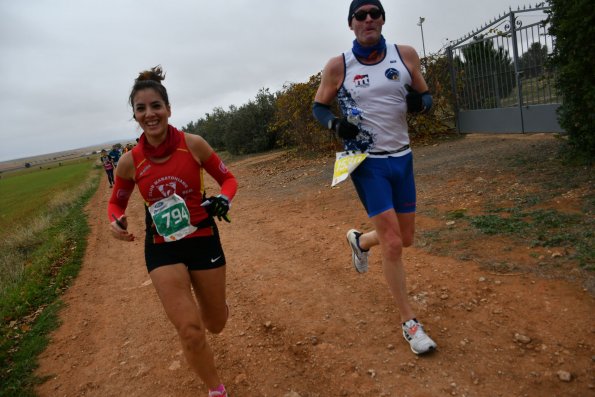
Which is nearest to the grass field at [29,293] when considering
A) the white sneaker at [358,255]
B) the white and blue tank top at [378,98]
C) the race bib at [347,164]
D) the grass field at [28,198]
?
the white sneaker at [358,255]

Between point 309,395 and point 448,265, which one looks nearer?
point 309,395

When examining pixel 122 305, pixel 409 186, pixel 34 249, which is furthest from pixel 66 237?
pixel 409 186

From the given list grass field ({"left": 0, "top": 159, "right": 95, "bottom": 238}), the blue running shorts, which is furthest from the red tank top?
grass field ({"left": 0, "top": 159, "right": 95, "bottom": 238})

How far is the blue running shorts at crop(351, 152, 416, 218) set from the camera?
3.19 m

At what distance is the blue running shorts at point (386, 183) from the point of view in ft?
10.5

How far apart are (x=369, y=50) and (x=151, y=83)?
1556 millimetres

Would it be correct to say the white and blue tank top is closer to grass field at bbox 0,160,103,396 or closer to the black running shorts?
the black running shorts

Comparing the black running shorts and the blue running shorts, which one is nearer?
the black running shorts

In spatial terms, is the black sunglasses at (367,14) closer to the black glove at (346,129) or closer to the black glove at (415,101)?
the black glove at (415,101)

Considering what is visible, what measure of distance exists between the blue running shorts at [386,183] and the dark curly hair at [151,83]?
4.89 ft

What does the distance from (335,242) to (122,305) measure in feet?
9.16

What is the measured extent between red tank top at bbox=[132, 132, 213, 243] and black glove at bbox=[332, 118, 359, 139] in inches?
40.8

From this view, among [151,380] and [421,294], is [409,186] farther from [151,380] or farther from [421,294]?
[151,380]

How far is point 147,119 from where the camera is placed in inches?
117
